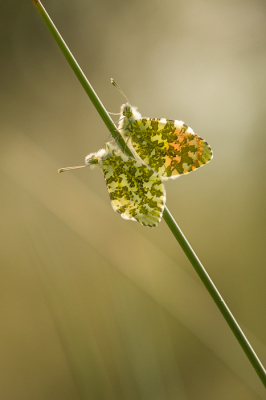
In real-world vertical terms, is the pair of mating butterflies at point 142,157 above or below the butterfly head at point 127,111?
below

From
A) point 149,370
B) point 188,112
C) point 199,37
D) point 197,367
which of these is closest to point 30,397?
point 149,370

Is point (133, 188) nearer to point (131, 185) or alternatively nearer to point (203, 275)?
point (131, 185)

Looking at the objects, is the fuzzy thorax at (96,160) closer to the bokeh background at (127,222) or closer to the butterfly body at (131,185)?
the butterfly body at (131,185)

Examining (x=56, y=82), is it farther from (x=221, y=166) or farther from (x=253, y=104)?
(x=253, y=104)

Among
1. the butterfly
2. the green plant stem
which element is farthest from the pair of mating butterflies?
the green plant stem

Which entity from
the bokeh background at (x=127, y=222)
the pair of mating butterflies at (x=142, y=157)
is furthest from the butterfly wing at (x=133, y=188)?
the bokeh background at (x=127, y=222)

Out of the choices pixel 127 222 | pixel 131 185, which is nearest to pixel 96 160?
pixel 131 185

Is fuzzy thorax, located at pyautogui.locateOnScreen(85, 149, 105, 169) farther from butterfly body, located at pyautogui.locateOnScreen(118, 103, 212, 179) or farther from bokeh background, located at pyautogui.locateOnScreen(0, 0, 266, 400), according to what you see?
bokeh background, located at pyautogui.locateOnScreen(0, 0, 266, 400)
